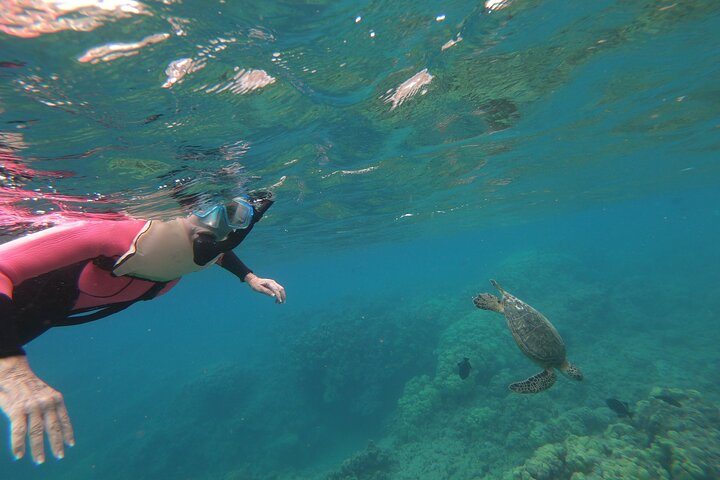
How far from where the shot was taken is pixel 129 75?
6.16m

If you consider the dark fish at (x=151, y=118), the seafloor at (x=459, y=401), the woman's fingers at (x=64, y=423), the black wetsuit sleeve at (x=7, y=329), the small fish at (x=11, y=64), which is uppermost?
the small fish at (x=11, y=64)

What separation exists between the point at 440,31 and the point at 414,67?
49.0 inches

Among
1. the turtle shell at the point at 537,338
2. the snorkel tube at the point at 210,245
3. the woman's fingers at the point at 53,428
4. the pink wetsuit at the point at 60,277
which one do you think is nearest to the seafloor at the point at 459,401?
the turtle shell at the point at 537,338

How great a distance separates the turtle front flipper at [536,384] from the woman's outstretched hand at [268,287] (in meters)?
4.55

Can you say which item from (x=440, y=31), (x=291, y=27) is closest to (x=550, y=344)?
(x=440, y=31)

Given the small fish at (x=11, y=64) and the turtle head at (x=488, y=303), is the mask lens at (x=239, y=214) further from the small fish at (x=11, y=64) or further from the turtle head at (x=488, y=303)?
the turtle head at (x=488, y=303)

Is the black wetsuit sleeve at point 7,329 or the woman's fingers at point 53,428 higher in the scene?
the black wetsuit sleeve at point 7,329

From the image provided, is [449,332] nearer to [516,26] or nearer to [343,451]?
[343,451]

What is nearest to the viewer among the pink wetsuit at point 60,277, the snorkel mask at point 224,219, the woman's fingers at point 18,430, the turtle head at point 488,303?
the woman's fingers at point 18,430

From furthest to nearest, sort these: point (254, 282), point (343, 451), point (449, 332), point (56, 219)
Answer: point (449, 332) < point (343, 451) < point (56, 219) < point (254, 282)

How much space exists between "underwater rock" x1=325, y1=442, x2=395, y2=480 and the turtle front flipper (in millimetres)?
9782

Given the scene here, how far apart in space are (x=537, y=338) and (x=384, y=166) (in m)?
11.0

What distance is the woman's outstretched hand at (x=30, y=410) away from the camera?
6.73ft

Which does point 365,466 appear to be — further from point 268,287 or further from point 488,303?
point 268,287
